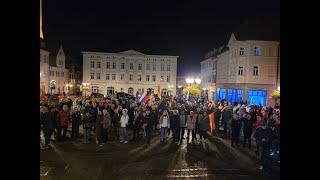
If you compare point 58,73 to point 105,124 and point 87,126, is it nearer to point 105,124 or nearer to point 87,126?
point 87,126

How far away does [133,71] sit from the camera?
69.5 metres

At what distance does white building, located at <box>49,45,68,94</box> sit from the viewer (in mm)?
62625

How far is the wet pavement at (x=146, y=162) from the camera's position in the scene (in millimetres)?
9289

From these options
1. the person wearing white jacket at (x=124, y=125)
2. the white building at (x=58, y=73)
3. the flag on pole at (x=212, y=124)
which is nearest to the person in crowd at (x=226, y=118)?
the flag on pole at (x=212, y=124)

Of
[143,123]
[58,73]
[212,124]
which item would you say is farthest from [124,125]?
[58,73]

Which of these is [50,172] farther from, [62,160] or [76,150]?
[76,150]

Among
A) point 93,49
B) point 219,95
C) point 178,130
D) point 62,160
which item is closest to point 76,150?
point 62,160

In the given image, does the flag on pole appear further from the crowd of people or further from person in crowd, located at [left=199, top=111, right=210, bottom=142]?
person in crowd, located at [left=199, top=111, right=210, bottom=142]

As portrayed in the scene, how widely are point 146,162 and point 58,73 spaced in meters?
59.3

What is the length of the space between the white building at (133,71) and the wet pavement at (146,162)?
5555 centimetres

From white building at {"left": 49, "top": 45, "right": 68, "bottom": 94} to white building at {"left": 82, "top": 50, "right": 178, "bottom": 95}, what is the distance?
7351 mm

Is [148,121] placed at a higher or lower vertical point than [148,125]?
higher
